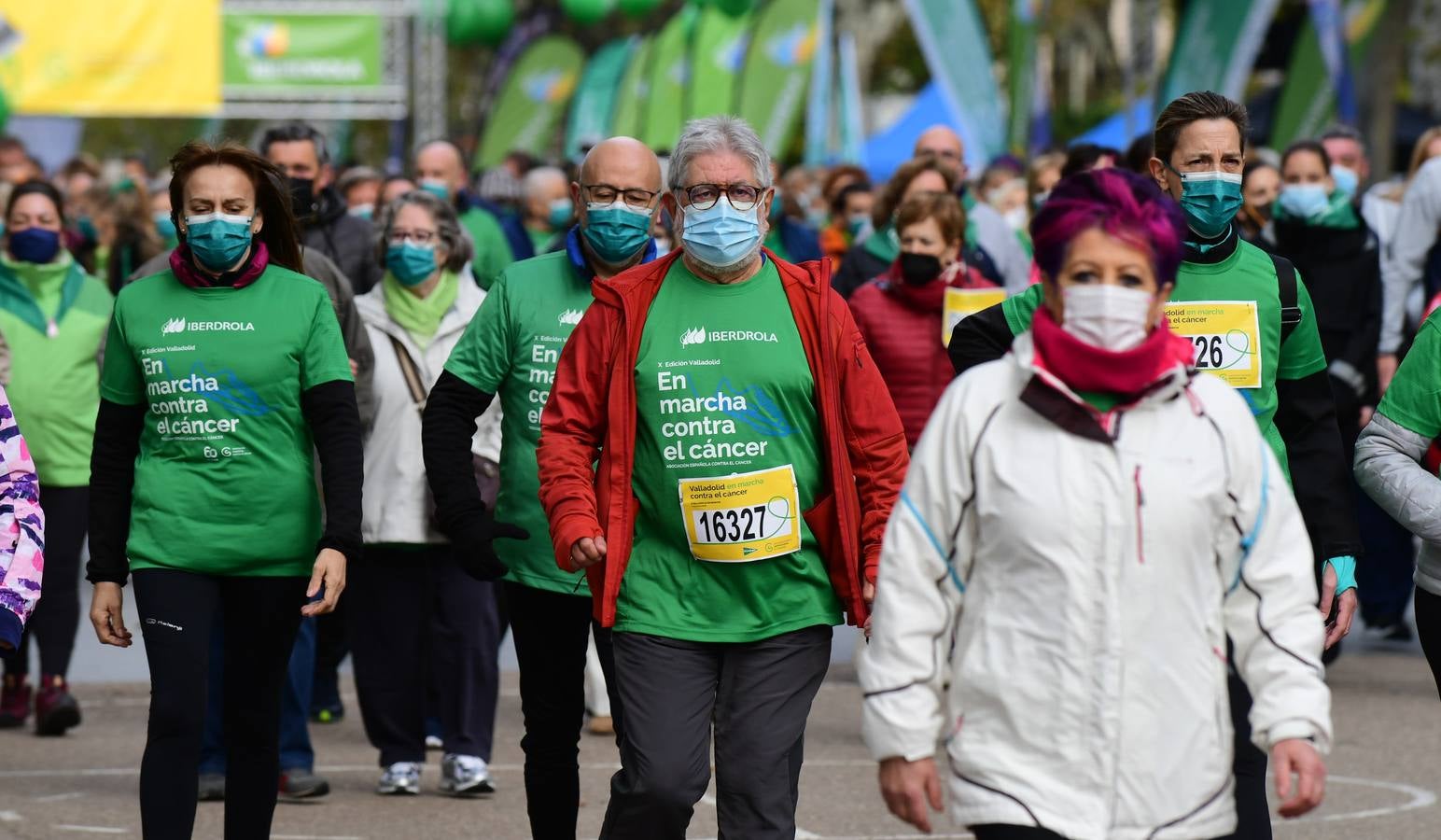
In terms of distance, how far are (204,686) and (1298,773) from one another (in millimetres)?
3095

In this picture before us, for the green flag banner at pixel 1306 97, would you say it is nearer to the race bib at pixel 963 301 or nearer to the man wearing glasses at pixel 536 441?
the race bib at pixel 963 301

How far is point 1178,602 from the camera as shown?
13.6 feet

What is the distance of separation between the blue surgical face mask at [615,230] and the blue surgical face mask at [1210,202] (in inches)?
56.9

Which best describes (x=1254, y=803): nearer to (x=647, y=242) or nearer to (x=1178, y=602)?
(x=1178, y=602)

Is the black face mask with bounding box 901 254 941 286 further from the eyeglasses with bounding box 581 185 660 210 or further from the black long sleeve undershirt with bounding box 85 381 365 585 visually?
the black long sleeve undershirt with bounding box 85 381 365 585

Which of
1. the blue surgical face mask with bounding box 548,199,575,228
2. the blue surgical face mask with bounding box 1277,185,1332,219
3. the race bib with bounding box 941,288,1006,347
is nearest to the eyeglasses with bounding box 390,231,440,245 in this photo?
the race bib with bounding box 941,288,1006,347

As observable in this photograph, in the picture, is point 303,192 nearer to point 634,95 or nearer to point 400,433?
point 400,433

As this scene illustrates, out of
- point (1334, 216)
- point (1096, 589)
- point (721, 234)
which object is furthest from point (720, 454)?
point (1334, 216)

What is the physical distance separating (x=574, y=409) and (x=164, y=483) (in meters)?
1.36

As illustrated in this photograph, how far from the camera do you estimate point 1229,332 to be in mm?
5758

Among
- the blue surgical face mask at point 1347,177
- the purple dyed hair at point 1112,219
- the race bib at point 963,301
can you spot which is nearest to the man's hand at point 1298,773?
the purple dyed hair at point 1112,219

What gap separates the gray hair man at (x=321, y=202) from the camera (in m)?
9.66

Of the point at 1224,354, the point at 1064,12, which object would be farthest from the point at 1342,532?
the point at 1064,12

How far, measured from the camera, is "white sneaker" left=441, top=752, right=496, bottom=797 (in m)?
8.41
